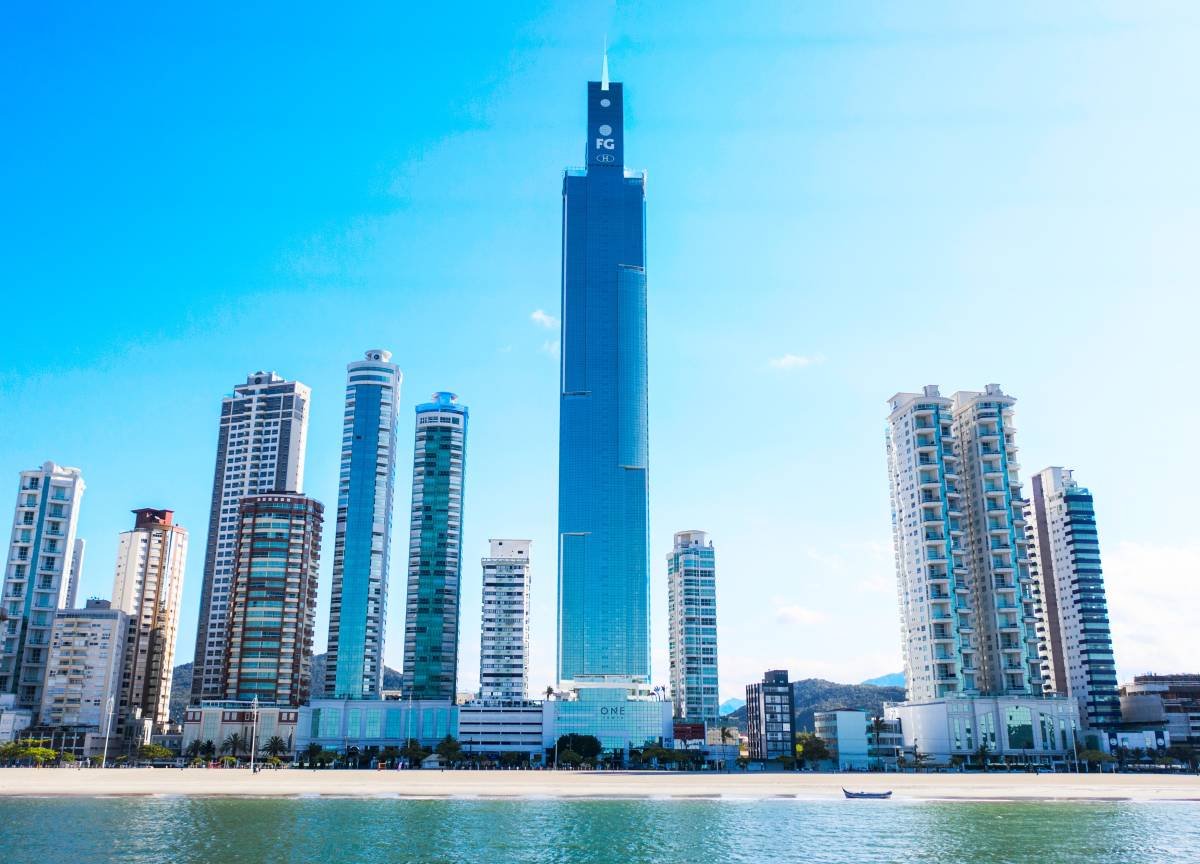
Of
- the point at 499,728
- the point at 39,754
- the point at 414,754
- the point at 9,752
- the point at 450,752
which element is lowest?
the point at 414,754

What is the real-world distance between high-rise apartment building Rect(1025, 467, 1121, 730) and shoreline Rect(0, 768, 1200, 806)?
6107 cm

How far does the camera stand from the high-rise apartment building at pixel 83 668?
6585 inches

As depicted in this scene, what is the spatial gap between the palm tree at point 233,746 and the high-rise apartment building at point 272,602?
53.7 feet

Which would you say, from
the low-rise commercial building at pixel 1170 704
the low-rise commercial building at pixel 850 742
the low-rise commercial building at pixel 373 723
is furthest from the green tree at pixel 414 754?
the low-rise commercial building at pixel 1170 704

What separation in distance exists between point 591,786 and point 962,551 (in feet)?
245

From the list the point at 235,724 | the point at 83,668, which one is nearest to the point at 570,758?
the point at 235,724

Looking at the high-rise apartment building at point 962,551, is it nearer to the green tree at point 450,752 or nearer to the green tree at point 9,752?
the green tree at point 450,752

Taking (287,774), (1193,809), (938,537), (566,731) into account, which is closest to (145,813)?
(287,774)

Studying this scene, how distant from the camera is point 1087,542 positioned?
186 m

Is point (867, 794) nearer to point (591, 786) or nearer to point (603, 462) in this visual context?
point (591, 786)

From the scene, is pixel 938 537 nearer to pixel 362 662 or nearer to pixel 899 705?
pixel 899 705

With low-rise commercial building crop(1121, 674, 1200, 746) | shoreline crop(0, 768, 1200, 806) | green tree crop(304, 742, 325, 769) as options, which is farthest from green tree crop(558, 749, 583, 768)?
low-rise commercial building crop(1121, 674, 1200, 746)

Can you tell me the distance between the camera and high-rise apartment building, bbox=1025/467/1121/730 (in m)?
181

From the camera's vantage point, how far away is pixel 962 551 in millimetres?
149125
